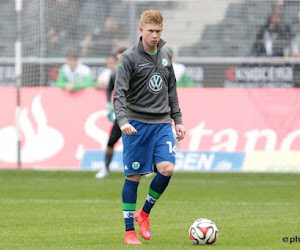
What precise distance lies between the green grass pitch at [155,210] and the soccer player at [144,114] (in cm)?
53

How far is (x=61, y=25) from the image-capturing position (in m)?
19.3

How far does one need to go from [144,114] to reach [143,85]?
0.27 m

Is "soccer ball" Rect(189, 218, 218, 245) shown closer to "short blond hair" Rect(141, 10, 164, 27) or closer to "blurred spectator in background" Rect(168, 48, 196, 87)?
"short blond hair" Rect(141, 10, 164, 27)

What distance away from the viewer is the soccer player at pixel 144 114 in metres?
7.79

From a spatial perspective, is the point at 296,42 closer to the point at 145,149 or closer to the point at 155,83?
the point at 155,83

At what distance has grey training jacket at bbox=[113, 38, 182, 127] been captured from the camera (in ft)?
25.4

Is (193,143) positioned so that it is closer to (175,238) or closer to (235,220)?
(235,220)

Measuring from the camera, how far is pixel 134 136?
7863 millimetres

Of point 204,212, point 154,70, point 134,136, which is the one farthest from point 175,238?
point 204,212

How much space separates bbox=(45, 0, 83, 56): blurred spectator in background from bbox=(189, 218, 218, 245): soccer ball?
1225 centimetres

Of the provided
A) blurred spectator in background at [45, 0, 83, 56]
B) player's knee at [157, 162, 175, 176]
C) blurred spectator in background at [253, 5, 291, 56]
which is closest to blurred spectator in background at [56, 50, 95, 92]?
blurred spectator in background at [45, 0, 83, 56]

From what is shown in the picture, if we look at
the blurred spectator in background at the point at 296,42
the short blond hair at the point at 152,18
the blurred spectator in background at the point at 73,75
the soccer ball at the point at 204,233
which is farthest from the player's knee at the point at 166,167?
the blurred spectator in background at the point at 296,42

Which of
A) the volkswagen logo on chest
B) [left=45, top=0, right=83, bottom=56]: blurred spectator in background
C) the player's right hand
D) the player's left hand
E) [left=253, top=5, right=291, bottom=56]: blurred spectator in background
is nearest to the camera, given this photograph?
the player's right hand

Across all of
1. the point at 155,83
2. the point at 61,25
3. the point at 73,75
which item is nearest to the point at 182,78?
the point at 73,75
